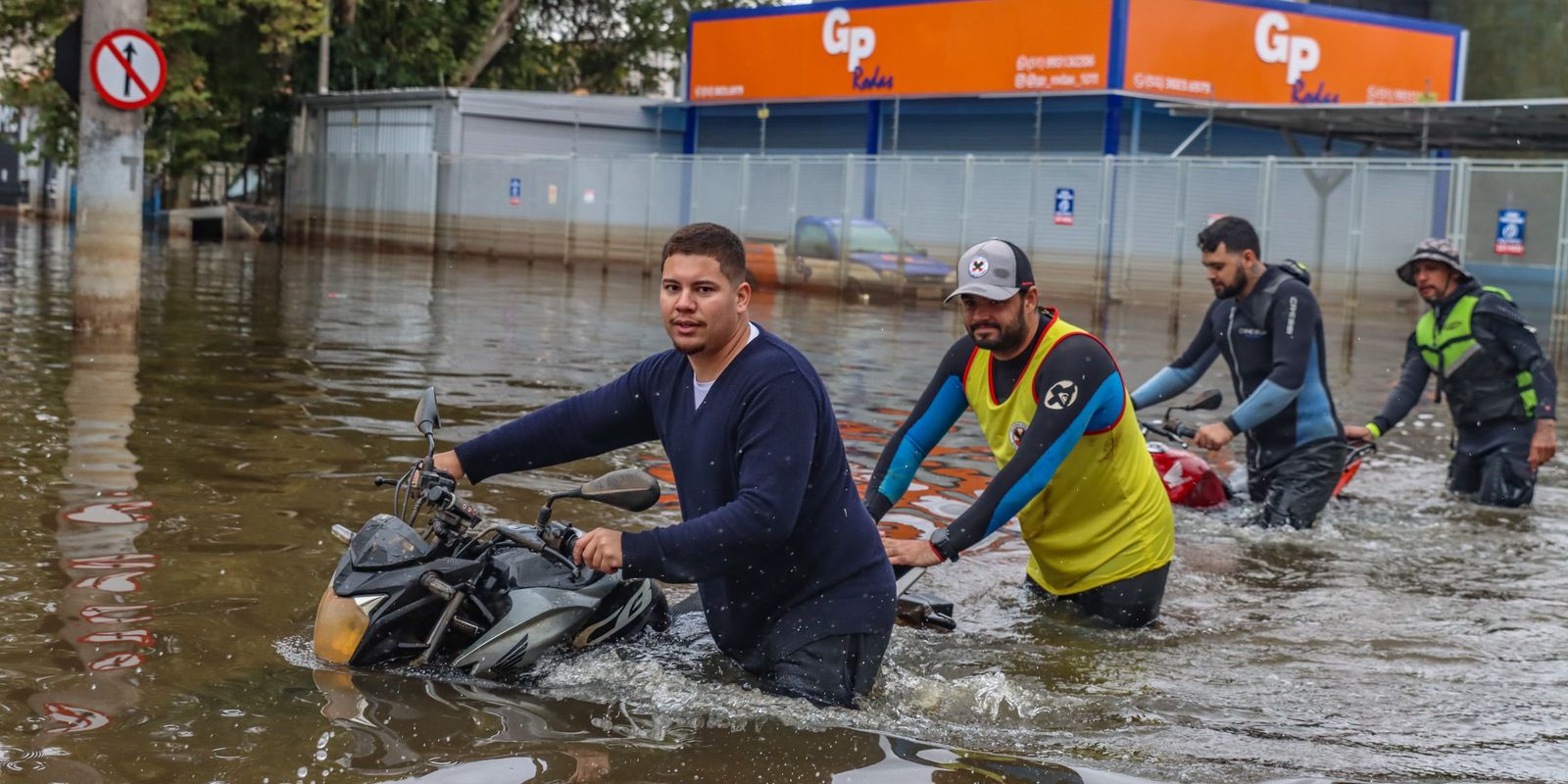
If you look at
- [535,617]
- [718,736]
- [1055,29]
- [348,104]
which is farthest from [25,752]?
[348,104]

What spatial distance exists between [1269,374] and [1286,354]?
212mm

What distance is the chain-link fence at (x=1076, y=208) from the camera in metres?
23.5

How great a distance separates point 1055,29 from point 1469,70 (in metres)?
16.2

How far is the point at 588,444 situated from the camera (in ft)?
17.5

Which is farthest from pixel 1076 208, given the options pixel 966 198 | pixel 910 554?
pixel 910 554

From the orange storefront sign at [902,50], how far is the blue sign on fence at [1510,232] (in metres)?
9.89

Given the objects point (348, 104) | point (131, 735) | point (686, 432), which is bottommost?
point (131, 735)

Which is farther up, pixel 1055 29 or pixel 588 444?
pixel 1055 29

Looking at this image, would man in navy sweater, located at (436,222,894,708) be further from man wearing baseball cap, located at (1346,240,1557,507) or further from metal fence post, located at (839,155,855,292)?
metal fence post, located at (839,155,855,292)

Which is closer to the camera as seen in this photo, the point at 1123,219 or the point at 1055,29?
the point at 1123,219

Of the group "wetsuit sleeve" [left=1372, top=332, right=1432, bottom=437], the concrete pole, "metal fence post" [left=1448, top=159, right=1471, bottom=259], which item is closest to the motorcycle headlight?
"wetsuit sleeve" [left=1372, top=332, right=1432, bottom=437]

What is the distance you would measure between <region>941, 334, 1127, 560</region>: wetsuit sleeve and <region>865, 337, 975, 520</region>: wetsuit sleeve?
1.30 feet

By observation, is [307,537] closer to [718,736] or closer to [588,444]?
[588,444]

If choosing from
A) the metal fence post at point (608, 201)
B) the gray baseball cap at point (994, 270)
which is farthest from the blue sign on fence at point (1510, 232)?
the metal fence post at point (608, 201)
